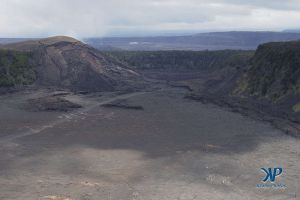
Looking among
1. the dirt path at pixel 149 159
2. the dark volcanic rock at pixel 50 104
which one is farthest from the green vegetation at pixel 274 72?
the dark volcanic rock at pixel 50 104

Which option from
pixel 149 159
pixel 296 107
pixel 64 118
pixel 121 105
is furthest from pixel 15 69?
pixel 149 159

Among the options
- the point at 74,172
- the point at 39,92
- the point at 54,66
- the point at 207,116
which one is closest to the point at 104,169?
the point at 74,172

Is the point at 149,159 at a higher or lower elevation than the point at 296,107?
lower

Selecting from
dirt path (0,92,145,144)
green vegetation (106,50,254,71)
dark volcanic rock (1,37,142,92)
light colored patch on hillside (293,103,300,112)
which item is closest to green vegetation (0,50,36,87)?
dark volcanic rock (1,37,142,92)

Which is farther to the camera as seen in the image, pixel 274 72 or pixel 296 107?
pixel 274 72

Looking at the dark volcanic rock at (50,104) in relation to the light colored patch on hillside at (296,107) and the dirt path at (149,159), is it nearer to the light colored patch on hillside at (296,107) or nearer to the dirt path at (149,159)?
the dirt path at (149,159)

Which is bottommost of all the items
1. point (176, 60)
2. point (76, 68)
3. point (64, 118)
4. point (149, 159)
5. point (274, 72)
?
point (64, 118)

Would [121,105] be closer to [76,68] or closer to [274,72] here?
[274,72]

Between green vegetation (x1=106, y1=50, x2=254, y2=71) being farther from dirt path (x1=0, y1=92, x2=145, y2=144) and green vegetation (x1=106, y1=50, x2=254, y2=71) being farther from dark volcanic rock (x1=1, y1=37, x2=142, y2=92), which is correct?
dirt path (x1=0, y1=92, x2=145, y2=144)
